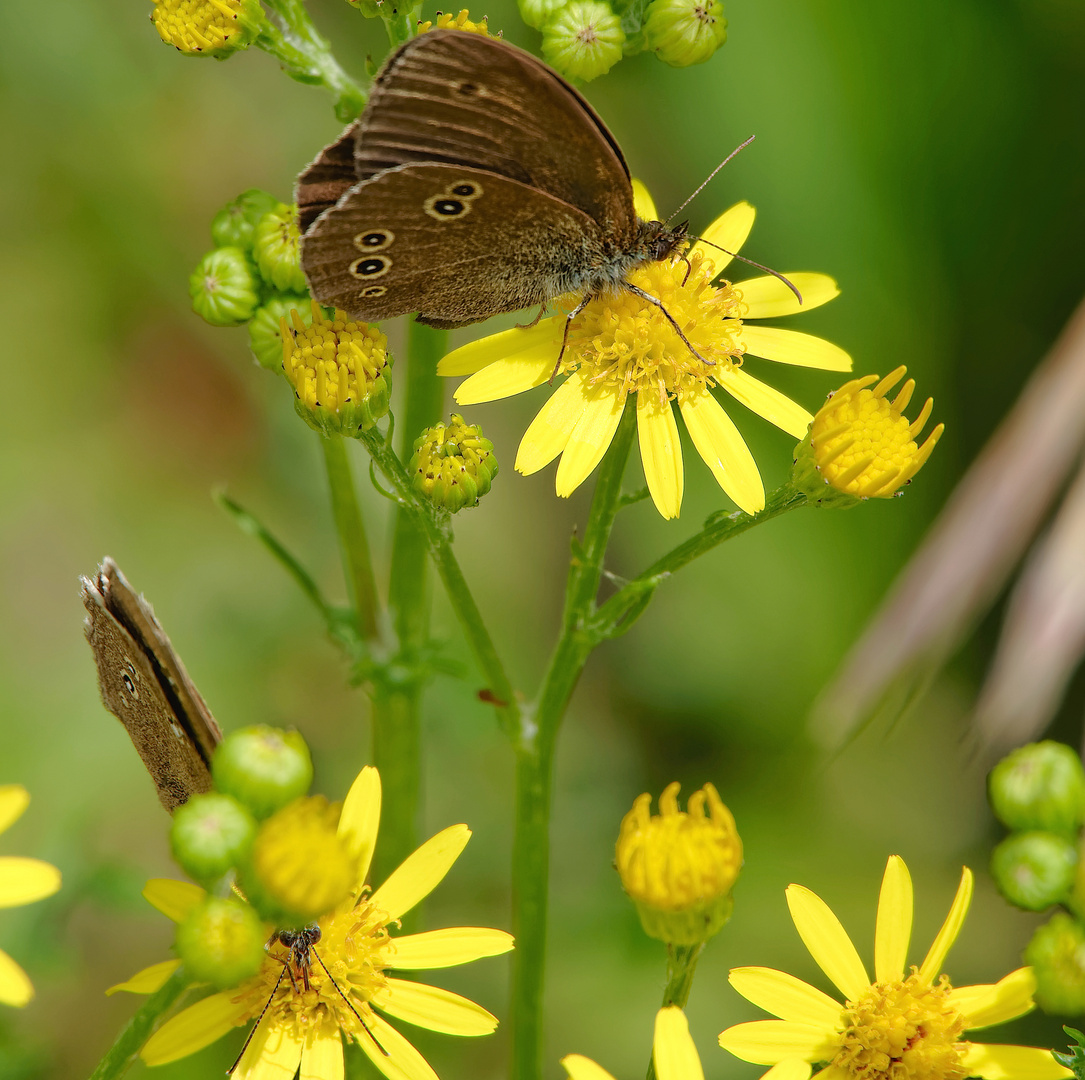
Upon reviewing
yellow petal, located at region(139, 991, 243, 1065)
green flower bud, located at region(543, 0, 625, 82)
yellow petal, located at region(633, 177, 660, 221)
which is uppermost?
yellow petal, located at region(633, 177, 660, 221)

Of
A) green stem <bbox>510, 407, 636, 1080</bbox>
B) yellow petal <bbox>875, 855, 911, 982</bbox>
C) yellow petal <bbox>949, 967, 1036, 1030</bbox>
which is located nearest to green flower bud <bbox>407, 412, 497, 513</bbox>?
green stem <bbox>510, 407, 636, 1080</bbox>

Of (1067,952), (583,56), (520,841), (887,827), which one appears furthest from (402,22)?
(887,827)

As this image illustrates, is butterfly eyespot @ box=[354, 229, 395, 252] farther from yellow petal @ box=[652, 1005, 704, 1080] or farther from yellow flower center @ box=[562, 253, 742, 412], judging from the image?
yellow petal @ box=[652, 1005, 704, 1080]

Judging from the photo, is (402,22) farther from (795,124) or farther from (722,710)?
(722,710)

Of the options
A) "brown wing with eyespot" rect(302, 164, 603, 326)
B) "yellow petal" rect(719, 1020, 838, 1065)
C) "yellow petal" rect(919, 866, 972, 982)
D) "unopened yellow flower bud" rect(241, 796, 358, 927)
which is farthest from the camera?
"brown wing with eyespot" rect(302, 164, 603, 326)

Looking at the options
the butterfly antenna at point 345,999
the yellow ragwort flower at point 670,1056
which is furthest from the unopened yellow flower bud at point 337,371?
the yellow ragwort flower at point 670,1056

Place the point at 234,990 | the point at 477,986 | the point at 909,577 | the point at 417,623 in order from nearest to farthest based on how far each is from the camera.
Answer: the point at 234,990 < the point at 417,623 < the point at 909,577 < the point at 477,986

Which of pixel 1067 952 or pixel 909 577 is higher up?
pixel 909 577
